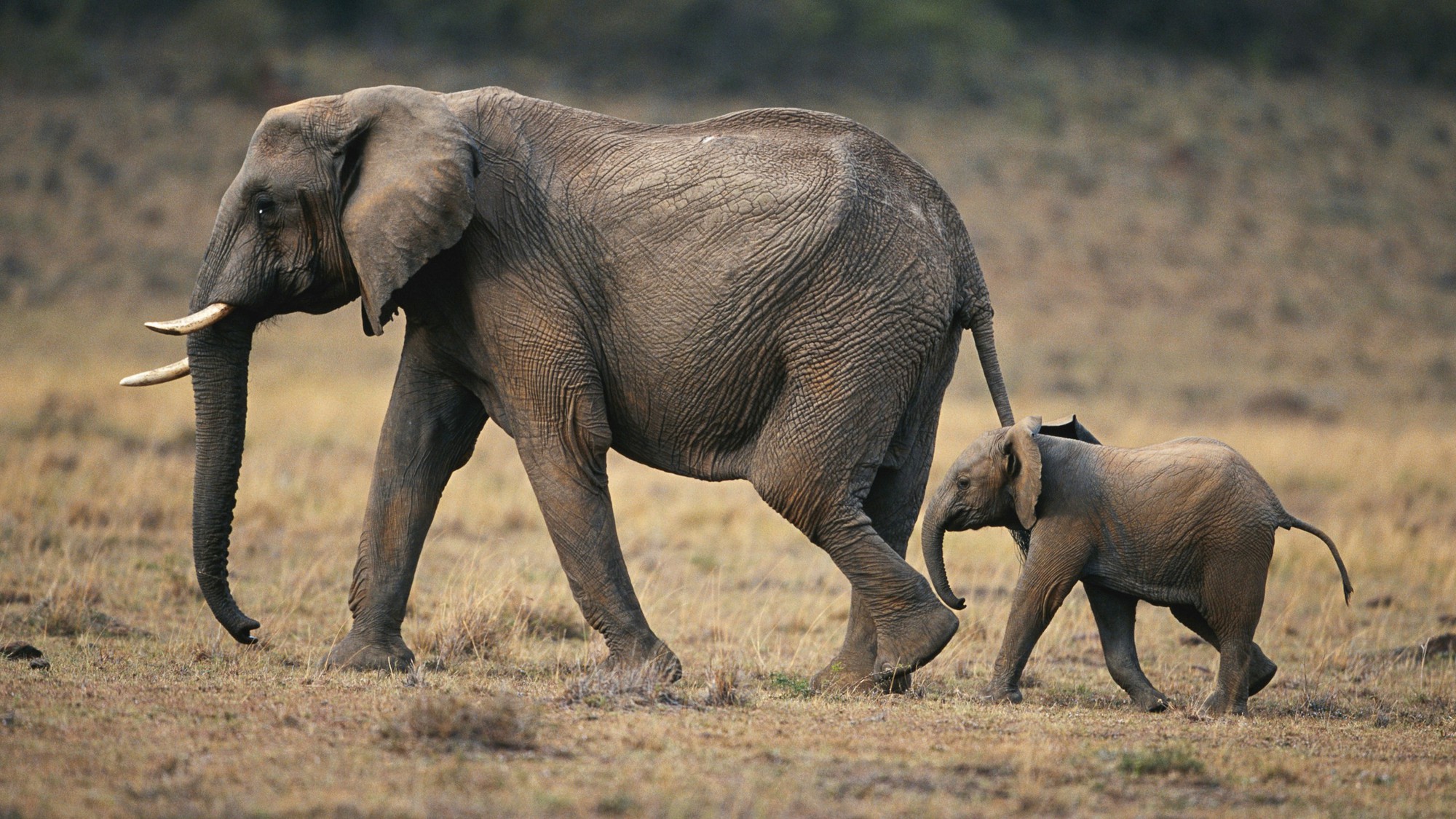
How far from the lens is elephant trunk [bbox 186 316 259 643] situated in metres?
8.20

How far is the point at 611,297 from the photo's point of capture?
26.2ft

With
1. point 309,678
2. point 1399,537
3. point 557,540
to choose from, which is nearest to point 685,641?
point 557,540

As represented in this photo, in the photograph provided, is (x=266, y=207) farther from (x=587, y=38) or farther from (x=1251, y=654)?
(x=587, y=38)

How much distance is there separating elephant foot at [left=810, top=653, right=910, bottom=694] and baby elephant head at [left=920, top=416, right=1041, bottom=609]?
0.50 m

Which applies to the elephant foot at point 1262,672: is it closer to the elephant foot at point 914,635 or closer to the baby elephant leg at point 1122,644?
the baby elephant leg at point 1122,644

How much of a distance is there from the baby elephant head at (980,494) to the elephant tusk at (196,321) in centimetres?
375

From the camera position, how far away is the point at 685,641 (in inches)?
404

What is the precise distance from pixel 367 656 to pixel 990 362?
3.77 metres

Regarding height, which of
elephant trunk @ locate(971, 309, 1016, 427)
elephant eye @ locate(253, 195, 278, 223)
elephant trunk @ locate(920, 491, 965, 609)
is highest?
elephant eye @ locate(253, 195, 278, 223)

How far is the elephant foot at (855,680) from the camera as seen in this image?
817 cm

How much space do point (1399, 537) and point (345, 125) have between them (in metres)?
11.4

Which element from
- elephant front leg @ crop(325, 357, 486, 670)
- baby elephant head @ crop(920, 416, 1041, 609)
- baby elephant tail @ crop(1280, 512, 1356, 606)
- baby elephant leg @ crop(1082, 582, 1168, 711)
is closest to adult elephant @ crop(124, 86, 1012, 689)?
elephant front leg @ crop(325, 357, 486, 670)

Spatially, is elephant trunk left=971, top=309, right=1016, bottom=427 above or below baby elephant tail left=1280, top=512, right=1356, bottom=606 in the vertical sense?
above

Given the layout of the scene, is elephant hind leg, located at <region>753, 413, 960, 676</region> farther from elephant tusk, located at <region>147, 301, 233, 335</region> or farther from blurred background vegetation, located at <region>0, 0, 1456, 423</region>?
blurred background vegetation, located at <region>0, 0, 1456, 423</region>
